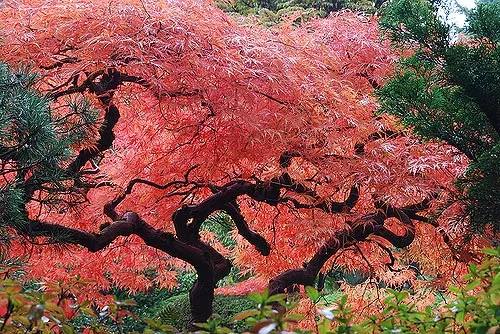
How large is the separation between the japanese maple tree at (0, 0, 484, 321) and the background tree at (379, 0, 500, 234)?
0.50 m

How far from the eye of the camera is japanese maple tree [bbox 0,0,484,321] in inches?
94.2

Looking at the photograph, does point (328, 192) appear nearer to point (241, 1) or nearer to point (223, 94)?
point (223, 94)

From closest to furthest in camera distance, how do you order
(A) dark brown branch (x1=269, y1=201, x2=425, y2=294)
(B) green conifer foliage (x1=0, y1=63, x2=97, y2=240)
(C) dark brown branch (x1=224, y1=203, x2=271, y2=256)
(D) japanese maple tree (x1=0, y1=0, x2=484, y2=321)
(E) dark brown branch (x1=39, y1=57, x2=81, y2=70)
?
(B) green conifer foliage (x1=0, y1=63, x2=97, y2=240) < (D) japanese maple tree (x1=0, y1=0, x2=484, y2=321) < (E) dark brown branch (x1=39, y1=57, x2=81, y2=70) < (A) dark brown branch (x1=269, y1=201, x2=425, y2=294) < (C) dark brown branch (x1=224, y1=203, x2=271, y2=256)

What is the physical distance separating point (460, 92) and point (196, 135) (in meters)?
1.50

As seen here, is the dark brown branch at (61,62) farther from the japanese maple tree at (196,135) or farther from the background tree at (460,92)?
the background tree at (460,92)

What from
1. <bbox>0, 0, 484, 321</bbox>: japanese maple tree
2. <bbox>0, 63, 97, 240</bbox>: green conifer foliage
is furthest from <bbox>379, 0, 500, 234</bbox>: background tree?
<bbox>0, 63, 97, 240</bbox>: green conifer foliage

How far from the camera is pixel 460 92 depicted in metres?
1.89

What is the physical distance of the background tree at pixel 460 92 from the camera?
1.83 metres

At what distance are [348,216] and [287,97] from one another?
1102 millimetres

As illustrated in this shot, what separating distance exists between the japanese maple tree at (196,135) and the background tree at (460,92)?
1.64 ft

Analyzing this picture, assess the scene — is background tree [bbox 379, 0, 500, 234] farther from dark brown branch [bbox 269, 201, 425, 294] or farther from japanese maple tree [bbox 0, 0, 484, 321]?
dark brown branch [bbox 269, 201, 425, 294]

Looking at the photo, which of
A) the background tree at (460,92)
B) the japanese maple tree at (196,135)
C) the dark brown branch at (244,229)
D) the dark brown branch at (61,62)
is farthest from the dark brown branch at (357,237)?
the dark brown branch at (61,62)

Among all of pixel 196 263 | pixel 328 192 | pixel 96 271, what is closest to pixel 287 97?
pixel 328 192

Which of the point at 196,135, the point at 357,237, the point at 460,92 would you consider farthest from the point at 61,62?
the point at 357,237
